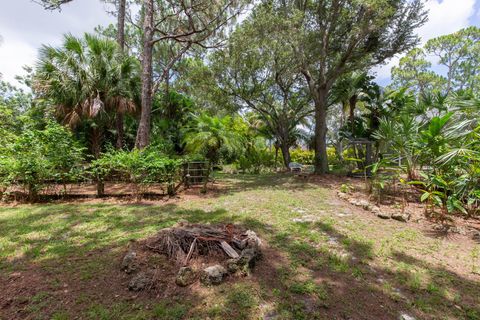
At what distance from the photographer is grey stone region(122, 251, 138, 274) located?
232 cm

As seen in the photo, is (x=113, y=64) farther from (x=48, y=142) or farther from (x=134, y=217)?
(x=134, y=217)

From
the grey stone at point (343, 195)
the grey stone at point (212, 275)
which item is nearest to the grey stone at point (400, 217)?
the grey stone at point (343, 195)

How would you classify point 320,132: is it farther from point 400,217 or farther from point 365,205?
point 400,217

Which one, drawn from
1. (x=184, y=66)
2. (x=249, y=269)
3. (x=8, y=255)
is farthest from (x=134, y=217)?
(x=184, y=66)

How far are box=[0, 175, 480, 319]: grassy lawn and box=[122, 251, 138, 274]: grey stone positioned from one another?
7 centimetres

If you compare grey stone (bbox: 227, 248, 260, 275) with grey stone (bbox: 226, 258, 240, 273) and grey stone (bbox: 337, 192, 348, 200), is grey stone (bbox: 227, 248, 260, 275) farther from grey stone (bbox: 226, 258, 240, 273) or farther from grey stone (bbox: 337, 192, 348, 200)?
grey stone (bbox: 337, 192, 348, 200)

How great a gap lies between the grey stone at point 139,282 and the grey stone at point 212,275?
20.5 inches

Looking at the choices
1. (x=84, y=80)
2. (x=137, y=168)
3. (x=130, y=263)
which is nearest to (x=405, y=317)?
(x=130, y=263)

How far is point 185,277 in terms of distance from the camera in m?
2.19

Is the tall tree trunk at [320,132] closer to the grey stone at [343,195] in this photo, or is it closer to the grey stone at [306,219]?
the grey stone at [343,195]

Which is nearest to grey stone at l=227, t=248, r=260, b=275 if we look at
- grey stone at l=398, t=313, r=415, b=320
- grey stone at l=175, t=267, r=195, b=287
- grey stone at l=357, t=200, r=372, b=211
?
grey stone at l=175, t=267, r=195, b=287

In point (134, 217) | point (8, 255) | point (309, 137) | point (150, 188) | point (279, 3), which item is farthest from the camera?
point (309, 137)

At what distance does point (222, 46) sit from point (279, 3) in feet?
9.62

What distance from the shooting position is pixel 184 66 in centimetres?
1260
